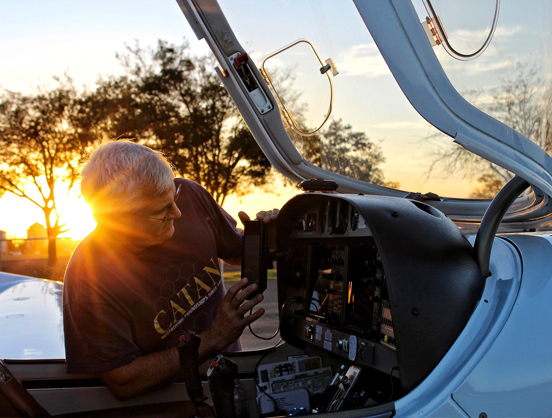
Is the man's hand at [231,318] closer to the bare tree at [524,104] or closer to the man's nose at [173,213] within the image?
the man's nose at [173,213]

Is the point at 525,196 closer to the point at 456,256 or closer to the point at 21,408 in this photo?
the point at 456,256

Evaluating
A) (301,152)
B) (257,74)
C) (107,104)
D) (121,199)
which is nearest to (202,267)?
(121,199)

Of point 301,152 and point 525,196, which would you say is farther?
point 301,152

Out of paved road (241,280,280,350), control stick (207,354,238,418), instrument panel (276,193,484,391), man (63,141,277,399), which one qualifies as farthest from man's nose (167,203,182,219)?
paved road (241,280,280,350)

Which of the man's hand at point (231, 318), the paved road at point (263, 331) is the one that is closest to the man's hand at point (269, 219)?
the man's hand at point (231, 318)

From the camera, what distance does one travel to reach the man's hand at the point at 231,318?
77.2 inches

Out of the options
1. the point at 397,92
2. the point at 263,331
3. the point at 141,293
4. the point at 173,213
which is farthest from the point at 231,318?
the point at 263,331

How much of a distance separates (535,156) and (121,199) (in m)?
1.54

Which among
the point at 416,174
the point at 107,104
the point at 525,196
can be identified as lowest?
the point at 525,196

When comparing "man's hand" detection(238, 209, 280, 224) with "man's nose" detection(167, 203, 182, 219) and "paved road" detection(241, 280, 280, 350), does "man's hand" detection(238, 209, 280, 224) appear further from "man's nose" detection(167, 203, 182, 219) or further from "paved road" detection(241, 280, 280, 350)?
"paved road" detection(241, 280, 280, 350)

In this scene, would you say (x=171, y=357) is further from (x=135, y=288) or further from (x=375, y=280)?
(x=375, y=280)

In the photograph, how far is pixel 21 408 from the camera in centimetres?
185

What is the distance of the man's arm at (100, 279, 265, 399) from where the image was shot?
6.34 feet

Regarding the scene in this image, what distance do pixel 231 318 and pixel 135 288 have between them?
46 cm
